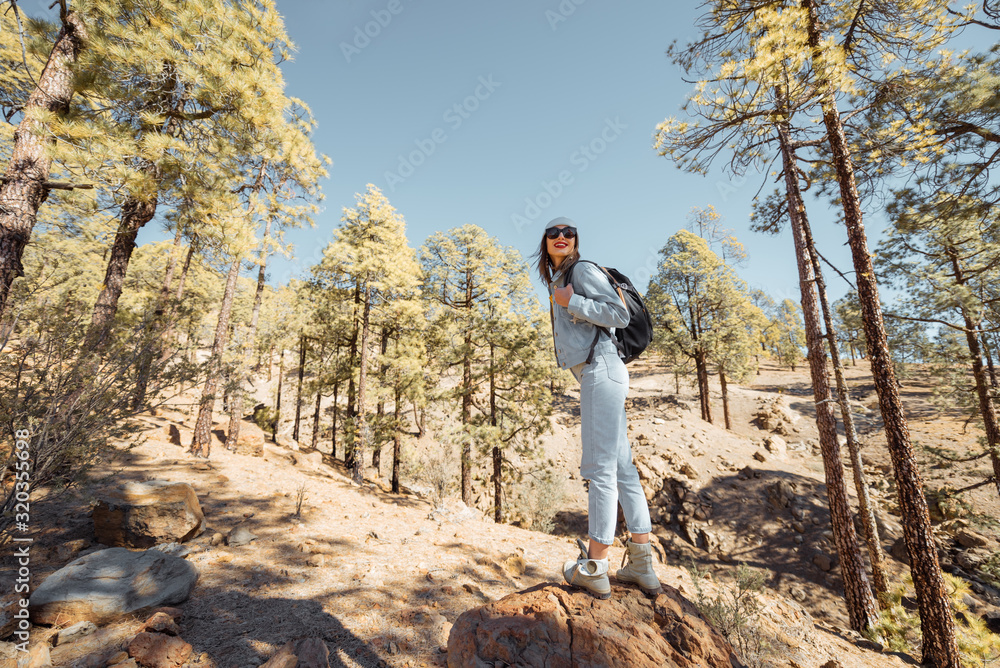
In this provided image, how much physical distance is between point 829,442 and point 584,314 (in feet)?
23.5

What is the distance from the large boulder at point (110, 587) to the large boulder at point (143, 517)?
47.0 inches

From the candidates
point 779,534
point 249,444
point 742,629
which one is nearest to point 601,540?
point 742,629

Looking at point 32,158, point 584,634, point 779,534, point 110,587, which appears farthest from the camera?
point 779,534

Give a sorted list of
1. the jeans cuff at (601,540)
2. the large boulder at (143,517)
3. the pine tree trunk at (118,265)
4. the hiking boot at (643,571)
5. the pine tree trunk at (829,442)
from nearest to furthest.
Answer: the jeans cuff at (601,540)
the hiking boot at (643,571)
the large boulder at (143,517)
the pine tree trunk at (118,265)
the pine tree trunk at (829,442)

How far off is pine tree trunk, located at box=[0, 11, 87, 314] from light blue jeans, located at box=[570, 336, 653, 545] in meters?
6.07

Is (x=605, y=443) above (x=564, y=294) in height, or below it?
below

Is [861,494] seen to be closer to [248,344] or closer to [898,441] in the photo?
[898,441]

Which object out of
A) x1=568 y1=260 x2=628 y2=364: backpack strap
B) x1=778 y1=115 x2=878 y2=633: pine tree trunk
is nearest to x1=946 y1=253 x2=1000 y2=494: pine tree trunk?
x1=778 y1=115 x2=878 y2=633: pine tree trunk

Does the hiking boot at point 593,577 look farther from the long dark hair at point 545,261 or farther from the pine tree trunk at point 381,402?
the pine tree trunk at point 381,402

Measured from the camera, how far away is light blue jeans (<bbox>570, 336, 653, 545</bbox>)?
227cm

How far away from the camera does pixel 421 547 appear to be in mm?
5395

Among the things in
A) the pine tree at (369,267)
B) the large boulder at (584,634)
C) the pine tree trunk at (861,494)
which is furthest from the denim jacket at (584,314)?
the pine tree at (369,267)

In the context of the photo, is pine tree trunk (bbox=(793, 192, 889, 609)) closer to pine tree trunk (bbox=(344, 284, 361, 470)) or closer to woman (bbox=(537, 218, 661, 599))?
woman (bbox=(537, 218, 661, 599))

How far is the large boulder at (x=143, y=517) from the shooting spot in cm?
406
